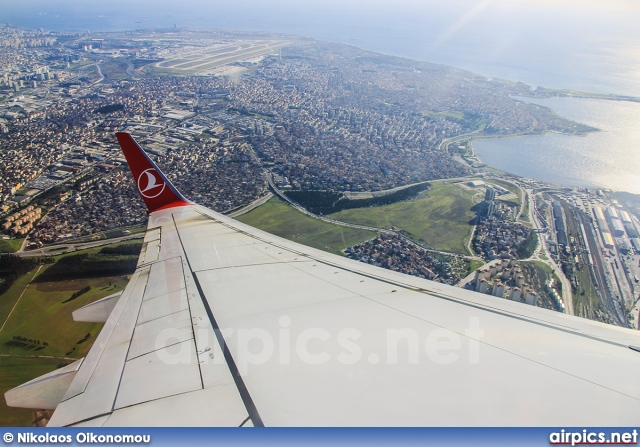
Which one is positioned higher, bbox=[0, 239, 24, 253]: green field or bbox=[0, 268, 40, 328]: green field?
bbox=[0, 239, 24, 253]: green field

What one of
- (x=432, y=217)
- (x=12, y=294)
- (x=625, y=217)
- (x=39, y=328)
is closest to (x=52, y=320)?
(x=39, y=328)

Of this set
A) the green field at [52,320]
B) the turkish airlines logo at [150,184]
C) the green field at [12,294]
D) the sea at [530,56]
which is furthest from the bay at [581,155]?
the green field at [12,294]

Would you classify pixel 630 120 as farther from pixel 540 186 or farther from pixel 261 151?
pixel 261 151

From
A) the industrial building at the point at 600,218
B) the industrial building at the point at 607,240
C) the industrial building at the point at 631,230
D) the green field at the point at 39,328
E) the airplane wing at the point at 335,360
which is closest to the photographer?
the airplane wing at the point at 335,360

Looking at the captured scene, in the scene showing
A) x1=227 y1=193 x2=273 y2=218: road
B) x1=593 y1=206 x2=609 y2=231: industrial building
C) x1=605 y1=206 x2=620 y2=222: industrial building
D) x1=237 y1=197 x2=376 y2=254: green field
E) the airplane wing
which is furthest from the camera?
x1=605 y1=206 x2=620 y2=222: industrial building

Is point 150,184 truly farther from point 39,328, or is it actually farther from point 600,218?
point 600,218

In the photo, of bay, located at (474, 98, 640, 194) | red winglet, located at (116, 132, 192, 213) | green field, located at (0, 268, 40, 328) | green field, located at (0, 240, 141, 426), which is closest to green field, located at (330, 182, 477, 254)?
bay, located at (474, 98, 640, 194)

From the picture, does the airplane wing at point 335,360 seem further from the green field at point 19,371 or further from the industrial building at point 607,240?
the industrial building at point 607,240

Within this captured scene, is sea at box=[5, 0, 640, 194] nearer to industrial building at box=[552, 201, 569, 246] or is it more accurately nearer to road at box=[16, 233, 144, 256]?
industrial building at box=[552, 201, 569, 246]
